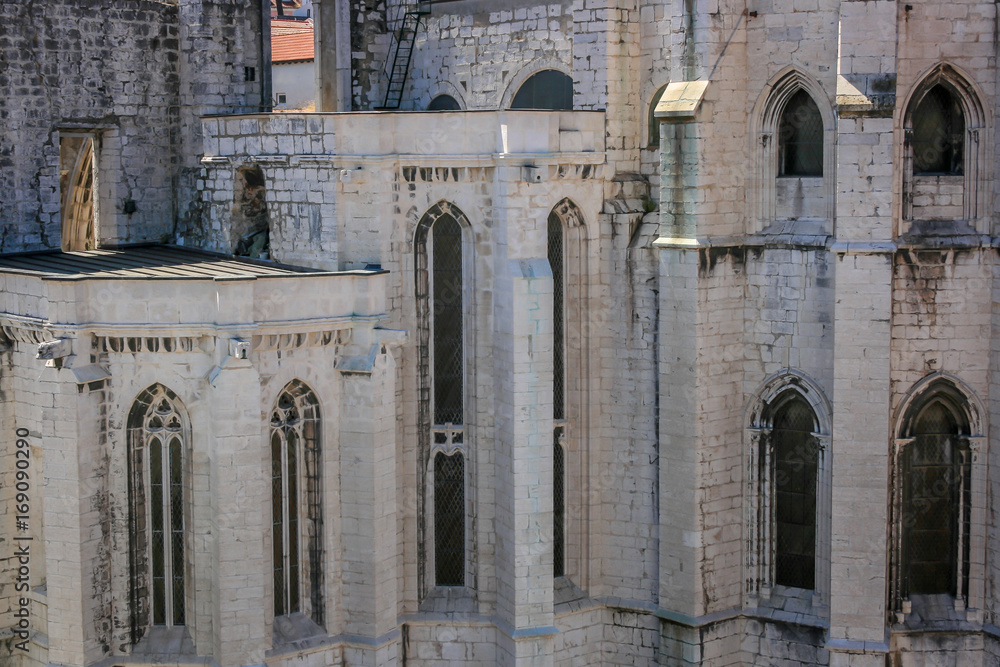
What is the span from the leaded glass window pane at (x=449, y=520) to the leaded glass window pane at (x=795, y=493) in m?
4.91

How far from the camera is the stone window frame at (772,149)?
19.8m

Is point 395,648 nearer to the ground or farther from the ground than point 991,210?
nearer to the ground

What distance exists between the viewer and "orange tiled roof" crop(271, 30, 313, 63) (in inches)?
1684

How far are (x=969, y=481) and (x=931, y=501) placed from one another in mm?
631

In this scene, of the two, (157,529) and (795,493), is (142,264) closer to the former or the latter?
(157,529)

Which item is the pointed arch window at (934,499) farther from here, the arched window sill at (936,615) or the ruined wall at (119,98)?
the ruined wall at (119,98)

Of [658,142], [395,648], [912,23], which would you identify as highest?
[912,23]

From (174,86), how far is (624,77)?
28.7 ft

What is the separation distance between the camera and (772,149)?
20344mm

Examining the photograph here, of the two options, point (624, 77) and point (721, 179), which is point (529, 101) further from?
point (721, 179)

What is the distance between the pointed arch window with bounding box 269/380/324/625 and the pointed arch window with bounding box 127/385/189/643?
53.1 inches

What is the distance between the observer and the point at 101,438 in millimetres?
18922

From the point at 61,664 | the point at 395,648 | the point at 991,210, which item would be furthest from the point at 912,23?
the point at 61,664

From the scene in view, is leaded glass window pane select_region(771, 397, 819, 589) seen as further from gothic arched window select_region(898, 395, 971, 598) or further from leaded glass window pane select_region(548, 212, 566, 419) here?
leaded glass window pane select_region(548, 212, 566, 419)
